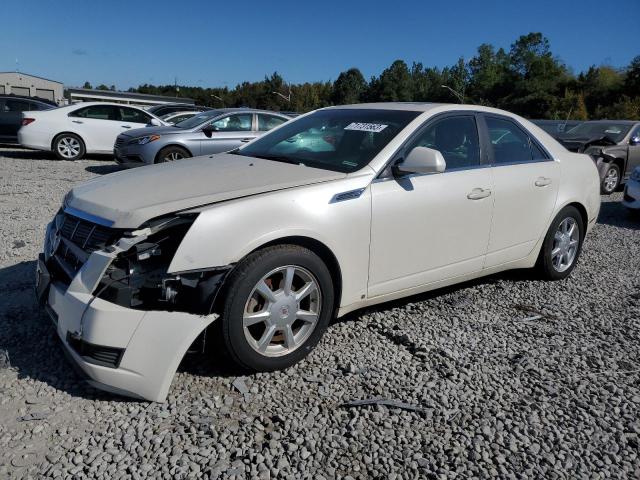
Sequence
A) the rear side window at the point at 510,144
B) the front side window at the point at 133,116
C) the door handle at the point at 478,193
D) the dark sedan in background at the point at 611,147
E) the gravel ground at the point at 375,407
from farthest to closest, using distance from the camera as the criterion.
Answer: the front side window at the point at 133,116 → the dark sedan in background at the point at 611,147 → the rear side window at the point at 510,144 → the door handle at the point at 478,193 → the gravel ground at the point at 375,407

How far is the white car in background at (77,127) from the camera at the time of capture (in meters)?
12.3

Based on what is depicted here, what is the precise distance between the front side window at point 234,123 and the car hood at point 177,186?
23.5 feet

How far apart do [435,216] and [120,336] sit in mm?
2135

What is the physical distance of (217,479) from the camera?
2.19 meters

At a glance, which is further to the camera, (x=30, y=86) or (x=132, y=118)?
(x=30, y=86)

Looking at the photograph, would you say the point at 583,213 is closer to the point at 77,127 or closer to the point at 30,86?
the point at 77,127

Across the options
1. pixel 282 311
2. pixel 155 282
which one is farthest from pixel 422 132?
pixel 155 282

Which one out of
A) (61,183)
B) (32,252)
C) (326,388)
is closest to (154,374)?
(326,388)

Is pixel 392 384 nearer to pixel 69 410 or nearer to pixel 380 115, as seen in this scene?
pixel 69 410

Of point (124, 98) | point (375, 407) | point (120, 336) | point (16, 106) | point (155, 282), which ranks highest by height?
point (124, 98)

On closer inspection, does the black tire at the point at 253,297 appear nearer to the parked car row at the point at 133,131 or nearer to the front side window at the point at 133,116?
the parked car row at the point at 133,131

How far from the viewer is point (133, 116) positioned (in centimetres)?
1327

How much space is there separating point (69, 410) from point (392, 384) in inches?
67.1

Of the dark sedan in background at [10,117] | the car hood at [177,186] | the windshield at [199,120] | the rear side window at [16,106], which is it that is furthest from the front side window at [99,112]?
the car hood at [177,186]
